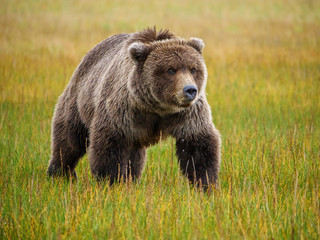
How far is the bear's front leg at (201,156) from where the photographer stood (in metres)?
5.13

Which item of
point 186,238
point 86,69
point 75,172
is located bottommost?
point 75,172

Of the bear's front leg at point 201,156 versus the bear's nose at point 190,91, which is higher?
the bear's nose at point 190,91

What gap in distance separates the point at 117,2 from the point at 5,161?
28267 mm

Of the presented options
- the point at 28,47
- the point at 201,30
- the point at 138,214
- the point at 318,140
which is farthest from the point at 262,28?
the point at 138,214

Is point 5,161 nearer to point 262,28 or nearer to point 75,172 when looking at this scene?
point 75,172

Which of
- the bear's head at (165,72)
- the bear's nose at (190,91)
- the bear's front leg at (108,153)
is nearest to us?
the bear's nose at (190,91)

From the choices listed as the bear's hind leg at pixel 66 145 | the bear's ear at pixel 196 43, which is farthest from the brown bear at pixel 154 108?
the bear's hind leg at pixel 66 145

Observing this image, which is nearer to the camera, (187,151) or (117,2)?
(187,151)

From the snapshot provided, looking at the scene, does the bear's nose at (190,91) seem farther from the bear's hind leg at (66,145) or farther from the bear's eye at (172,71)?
the bear's hind leg at (66,145)

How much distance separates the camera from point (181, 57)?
494 centimetres

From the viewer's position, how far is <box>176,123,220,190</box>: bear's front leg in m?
5.13

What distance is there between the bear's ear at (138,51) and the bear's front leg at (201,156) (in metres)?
0.94

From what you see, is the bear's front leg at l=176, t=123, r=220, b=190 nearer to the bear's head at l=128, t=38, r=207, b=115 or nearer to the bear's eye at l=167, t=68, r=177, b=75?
the bear's head at l=128, t=38, r=207, b=115

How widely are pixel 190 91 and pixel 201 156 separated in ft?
2.86
